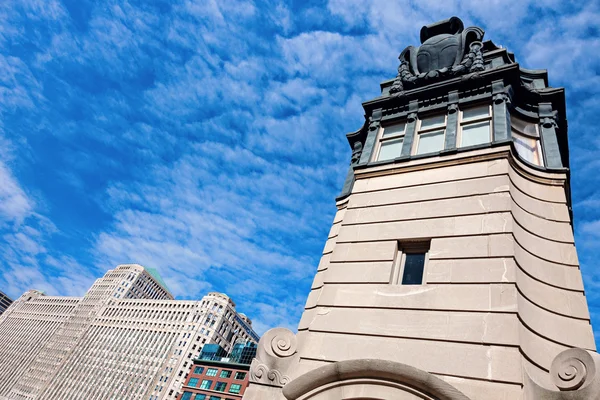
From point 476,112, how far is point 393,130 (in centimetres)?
243

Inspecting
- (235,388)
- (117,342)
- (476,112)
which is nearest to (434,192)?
(476,112)

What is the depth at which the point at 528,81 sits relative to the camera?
434 inches

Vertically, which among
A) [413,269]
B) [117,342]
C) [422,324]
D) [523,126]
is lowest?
[422,324]

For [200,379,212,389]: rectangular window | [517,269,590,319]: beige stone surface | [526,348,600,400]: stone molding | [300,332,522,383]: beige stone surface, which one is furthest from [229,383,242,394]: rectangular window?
[526,348,600,400]: stone molding

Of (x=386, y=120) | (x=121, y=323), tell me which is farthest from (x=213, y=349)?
(x=386, y=120)

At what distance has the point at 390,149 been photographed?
1105 centimetres

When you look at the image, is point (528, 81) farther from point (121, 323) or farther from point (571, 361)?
point (121, 323)

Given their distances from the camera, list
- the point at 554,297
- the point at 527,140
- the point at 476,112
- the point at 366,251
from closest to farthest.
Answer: the point at 554,297 → the point at 366,251 → the point at 527,140 → the point at 476,112

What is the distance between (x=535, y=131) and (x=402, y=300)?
6480 mm

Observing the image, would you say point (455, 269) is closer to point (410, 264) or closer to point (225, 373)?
point (410, 264)

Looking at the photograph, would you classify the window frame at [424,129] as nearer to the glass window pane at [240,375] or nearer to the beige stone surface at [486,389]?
the beige stone surface at [486,389]

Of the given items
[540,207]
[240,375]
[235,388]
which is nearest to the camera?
[540,207]

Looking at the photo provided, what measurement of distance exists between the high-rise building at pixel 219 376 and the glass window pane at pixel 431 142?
9700 centimetres

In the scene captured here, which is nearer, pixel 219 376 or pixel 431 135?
pixel 431 135
